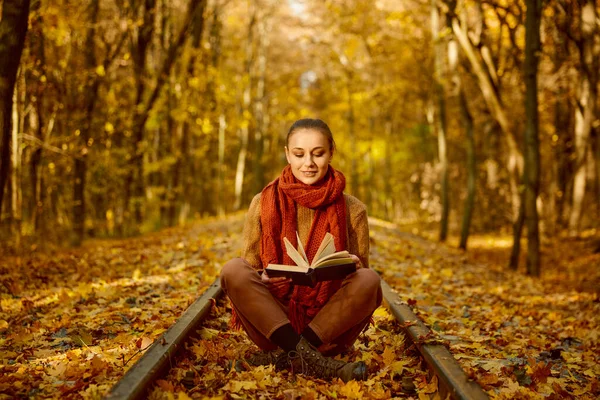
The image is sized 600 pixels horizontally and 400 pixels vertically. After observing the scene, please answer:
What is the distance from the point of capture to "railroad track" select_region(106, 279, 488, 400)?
9.08ft

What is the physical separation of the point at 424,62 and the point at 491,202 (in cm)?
603

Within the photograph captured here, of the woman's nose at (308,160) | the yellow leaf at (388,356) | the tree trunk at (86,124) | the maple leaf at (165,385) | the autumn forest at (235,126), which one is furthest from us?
the tree trunk at (86,124)

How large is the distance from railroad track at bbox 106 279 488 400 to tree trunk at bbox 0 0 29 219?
128 inches

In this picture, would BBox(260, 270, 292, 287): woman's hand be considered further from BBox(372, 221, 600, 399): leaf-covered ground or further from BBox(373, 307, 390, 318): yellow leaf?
BBox(373, 307, 390, 318): yellow leaf

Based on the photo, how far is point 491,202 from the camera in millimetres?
19391

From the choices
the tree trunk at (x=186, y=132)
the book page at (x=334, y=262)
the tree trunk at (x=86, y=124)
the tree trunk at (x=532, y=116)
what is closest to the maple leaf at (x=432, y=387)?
the book page at (x=334, y=262)

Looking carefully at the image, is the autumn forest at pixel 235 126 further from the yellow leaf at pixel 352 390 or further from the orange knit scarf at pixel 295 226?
the orange knit scarf at pixel 295 226

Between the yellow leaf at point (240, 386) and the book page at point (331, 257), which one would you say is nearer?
the book page at point (331, 257)

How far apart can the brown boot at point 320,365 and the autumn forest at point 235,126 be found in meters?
0.42

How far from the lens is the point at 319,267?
3.04 metres

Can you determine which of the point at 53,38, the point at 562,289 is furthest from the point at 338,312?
the point at 53,38

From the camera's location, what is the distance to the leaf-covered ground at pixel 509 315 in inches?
151

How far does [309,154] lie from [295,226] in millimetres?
463

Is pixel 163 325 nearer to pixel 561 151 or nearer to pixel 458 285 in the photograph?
pixel 458 285
